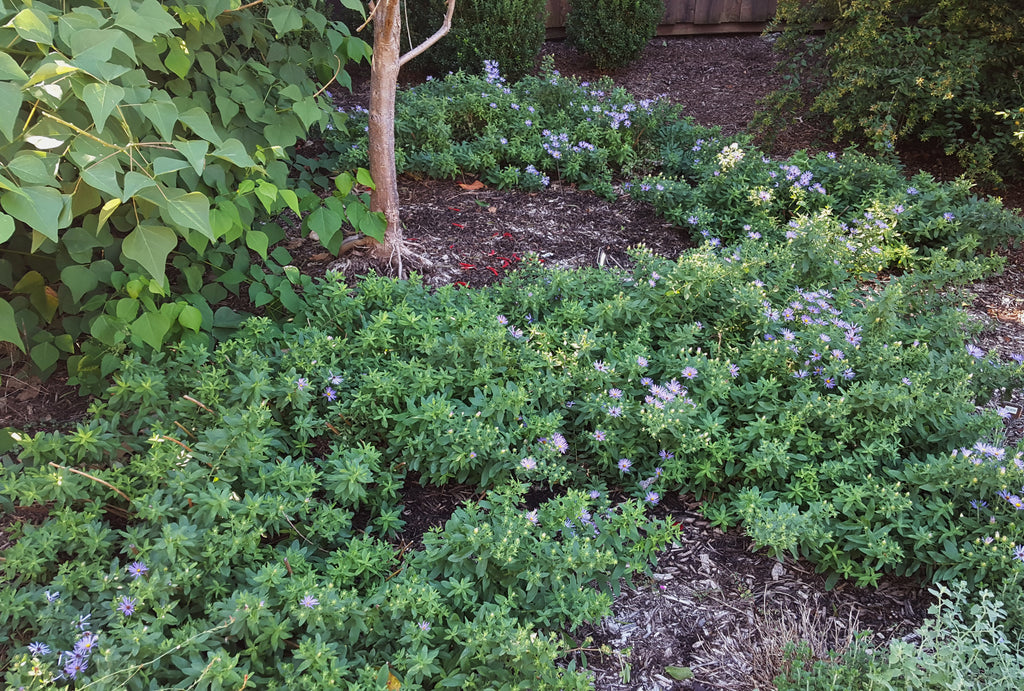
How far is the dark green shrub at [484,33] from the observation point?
18.8 feet

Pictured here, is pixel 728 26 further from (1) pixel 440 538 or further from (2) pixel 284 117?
(1) pixel 440 538

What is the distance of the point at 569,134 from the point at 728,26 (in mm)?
4028

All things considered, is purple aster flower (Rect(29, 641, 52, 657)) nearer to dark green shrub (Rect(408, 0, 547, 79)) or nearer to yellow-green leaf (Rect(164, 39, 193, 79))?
yellow-green leaf (Rect(164, 39, 193, 79))

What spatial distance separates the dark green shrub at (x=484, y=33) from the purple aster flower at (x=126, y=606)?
4.87 metres

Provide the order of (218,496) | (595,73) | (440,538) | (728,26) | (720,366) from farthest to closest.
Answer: (728,26)
(595,73)
(720,366)
(440,538)
(218,496)

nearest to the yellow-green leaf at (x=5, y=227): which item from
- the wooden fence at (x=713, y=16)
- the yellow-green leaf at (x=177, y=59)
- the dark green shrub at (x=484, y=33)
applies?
the yellow-green leaf at (x=177, y=59)

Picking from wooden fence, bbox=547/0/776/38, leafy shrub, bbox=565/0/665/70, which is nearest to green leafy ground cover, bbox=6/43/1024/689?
leafy shrub, bbox=565/0/665/70

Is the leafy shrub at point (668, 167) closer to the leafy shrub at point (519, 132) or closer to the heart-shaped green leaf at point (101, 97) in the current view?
the leafy shrub at point (519, 132)

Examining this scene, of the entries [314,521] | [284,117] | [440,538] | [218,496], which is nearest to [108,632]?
[218,496]

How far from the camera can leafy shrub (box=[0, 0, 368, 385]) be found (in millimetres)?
1778

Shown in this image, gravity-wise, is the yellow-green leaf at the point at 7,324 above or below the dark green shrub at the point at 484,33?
below

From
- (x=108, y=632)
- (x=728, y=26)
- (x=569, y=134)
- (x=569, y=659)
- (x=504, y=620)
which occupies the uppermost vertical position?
(x=728, y=26)

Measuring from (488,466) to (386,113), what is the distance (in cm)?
190

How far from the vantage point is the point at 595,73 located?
6.75 meters
